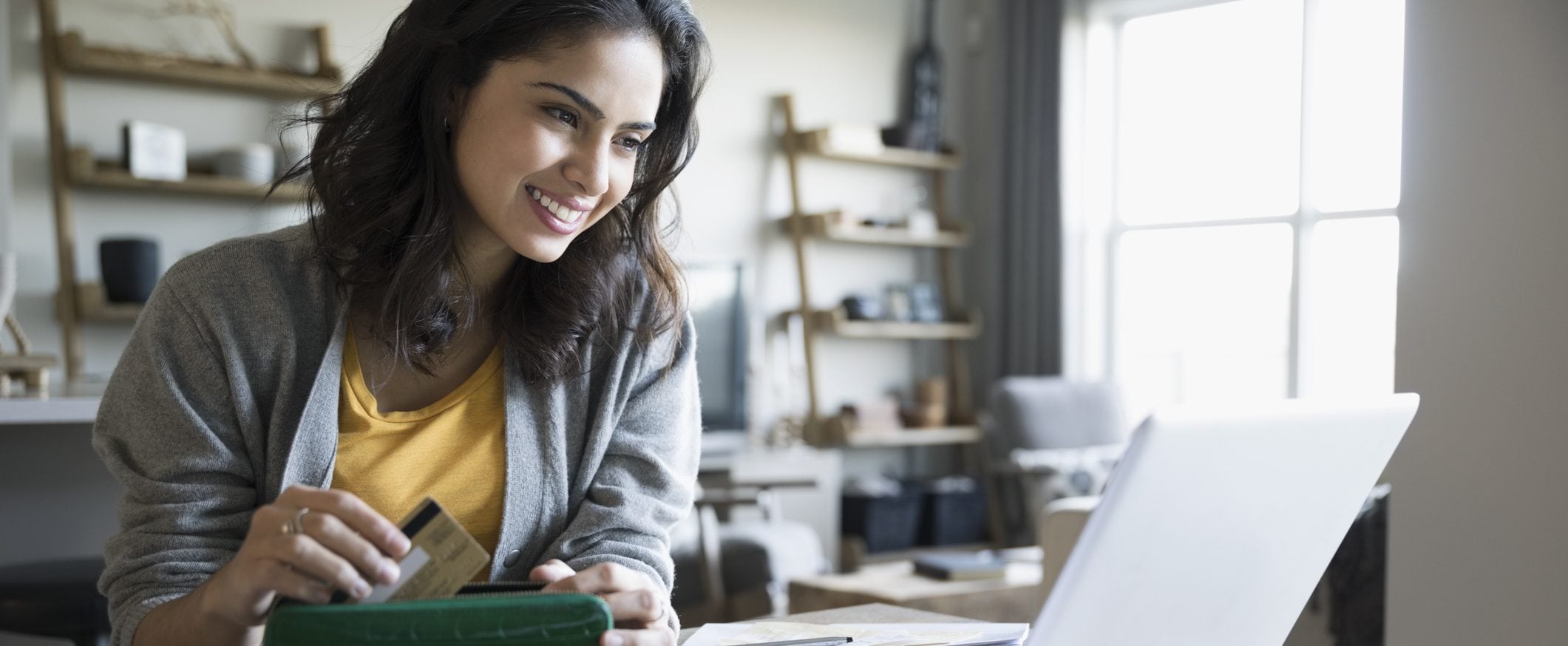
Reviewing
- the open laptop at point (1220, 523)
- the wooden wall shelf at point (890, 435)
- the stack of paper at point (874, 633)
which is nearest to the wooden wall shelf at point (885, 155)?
the wooden wall shelf at point (890, 435)

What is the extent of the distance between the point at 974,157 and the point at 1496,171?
4881mm

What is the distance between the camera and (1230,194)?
5.51 m

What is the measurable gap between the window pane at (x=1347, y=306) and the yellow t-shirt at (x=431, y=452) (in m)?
4.30

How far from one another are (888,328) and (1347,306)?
5.76 ft

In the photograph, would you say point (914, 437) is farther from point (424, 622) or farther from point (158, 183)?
point (424, 622)

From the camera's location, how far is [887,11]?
6000mm

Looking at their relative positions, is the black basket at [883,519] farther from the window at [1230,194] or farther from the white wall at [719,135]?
the window at [1230,194]

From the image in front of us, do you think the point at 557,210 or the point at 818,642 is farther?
the point at 557,210

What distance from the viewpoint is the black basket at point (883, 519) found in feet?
17.2

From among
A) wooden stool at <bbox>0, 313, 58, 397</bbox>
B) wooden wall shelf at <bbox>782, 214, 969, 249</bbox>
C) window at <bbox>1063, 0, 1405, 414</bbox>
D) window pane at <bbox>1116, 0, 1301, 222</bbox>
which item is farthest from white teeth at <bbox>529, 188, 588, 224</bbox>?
window pane at <bbox>1116, 0, 1301, 222</bbox>

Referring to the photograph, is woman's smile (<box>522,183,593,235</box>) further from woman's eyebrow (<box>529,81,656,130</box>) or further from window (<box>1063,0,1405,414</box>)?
window (<box>1063,0,1405,414</box>)

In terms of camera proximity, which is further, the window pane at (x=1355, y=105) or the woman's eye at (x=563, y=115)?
the window pane at (x=1355, y=105)

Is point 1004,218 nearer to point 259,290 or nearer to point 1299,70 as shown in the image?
point 1299,70

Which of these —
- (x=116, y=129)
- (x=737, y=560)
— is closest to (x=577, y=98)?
(x=737, y=560)
